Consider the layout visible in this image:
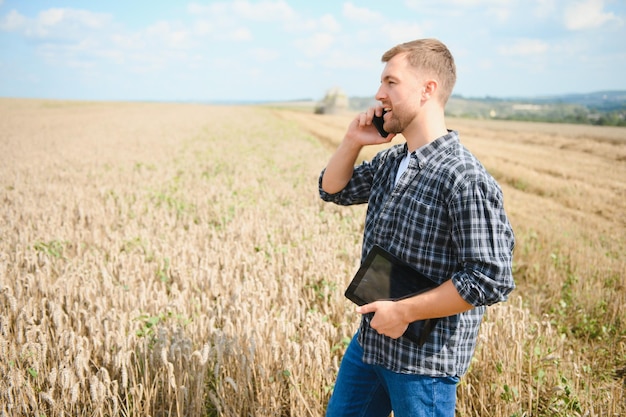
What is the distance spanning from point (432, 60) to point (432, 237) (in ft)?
2.34

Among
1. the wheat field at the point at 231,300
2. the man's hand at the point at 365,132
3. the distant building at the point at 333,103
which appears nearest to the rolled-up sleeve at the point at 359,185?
the man's hand at the point at 365,132

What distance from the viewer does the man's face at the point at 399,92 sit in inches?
71.1

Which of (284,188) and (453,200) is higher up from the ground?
(453,200)

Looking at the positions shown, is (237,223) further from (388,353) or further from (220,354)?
(388,353)

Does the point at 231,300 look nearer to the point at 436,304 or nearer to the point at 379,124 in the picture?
the point at 379,124

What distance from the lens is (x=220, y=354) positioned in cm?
321

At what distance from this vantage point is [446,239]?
1.81 meters

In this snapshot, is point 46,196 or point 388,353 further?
point 46,196

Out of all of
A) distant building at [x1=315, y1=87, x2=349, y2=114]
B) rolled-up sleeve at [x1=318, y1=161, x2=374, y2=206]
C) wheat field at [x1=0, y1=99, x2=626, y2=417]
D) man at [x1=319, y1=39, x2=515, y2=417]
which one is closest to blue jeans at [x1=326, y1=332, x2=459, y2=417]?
man at [x1=319, y1=39, x2=515, y2=417]

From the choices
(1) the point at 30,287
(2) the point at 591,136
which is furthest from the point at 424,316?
(2) the point at 591,136

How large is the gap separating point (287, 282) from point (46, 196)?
6.93 meters

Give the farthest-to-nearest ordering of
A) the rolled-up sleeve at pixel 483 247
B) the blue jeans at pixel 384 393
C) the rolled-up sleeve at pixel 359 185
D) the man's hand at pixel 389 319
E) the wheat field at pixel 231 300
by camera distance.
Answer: the wheat field at pixel 231 300, the rolled-up sleeve at pixel 359 185, the blue jeans at pixel 384 393, the man's hand at pixel 389 319, the rolled-up sleeve at pixel 483 247

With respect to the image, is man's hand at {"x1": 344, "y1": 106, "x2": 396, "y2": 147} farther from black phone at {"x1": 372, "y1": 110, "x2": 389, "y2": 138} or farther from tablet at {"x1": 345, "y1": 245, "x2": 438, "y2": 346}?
tablet at {"x1": 345, "y1": 245, "x2": 438, "y2": 346}

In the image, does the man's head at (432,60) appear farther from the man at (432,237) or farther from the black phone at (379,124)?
the black phone at (379,124)
